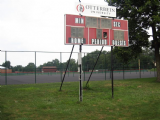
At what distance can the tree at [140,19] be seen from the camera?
669 inches

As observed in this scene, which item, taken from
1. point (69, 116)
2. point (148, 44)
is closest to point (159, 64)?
point (148, 44)

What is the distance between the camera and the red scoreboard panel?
386 inches

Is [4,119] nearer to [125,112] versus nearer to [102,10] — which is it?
[125,112]

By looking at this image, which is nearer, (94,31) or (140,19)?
(94,31)

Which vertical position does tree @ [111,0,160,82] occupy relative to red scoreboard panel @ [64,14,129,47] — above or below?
above

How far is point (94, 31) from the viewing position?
1048 centimetres

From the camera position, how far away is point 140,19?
59.6ft

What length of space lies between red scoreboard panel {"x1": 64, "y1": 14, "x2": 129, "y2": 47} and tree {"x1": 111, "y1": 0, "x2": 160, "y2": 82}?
6.72 metres

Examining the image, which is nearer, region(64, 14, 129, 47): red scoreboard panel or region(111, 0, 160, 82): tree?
region(64, 14, 129, 47): red scoreboard panel

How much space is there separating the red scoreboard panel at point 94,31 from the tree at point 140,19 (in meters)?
6.72

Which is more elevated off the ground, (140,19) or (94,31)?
(140,19)

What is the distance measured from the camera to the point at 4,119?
623 centimetres

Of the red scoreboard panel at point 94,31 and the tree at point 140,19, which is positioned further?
the tree at point 140,19

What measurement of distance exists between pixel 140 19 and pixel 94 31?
30.9 feet
